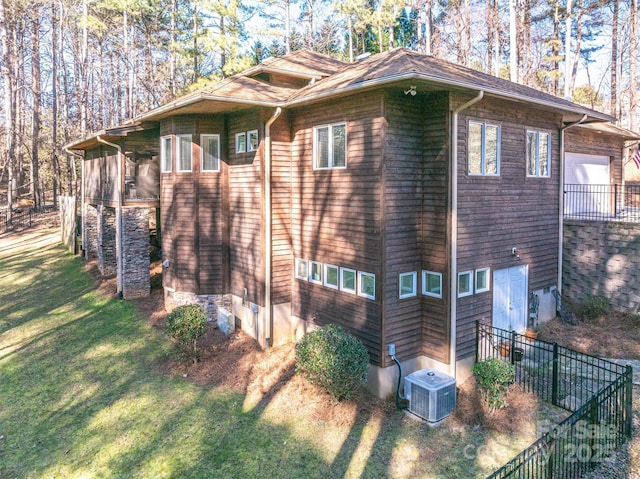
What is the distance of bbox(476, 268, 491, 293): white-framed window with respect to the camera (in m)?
9.77

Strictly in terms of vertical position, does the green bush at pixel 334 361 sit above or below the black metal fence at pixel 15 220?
below

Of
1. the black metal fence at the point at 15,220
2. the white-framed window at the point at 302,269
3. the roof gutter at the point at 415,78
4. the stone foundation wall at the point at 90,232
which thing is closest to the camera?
the roof gutter at the point at 415,78

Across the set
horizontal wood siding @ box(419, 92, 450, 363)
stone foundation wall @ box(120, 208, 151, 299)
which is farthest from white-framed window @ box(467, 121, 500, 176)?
stone foundation wall @ box(120, 208, 151, 299)

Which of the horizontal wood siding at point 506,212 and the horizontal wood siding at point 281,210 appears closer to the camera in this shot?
the horizontal wood siding at point 506,212

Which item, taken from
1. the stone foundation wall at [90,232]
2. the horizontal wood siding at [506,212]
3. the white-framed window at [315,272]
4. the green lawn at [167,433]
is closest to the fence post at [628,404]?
Result: the green lawn at [167,433]

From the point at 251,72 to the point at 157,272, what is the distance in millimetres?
9513

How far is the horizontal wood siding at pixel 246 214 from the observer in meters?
11.3

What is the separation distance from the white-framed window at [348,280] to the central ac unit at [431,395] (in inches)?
84.3

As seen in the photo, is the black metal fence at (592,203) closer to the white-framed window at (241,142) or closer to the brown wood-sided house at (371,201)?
the brown wood-sided house at (371,201)

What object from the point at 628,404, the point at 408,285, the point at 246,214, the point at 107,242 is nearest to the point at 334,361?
the point at 408,285

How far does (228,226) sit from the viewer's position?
12797mm

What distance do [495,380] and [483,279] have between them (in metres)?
2.57

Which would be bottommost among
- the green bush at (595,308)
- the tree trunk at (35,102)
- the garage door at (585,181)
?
the green bush at (595,308)

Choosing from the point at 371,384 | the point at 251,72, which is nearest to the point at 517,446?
the point at 371,384
